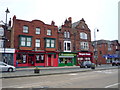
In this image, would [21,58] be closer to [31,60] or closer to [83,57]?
[31,60]

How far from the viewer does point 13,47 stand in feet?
104

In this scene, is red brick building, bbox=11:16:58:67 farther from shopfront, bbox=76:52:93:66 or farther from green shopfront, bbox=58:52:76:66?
shopfront, bbox=76:52:93:66

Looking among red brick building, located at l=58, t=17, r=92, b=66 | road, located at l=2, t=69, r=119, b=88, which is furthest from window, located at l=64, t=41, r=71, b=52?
road, located at l=2, t=69, r=119, b=88

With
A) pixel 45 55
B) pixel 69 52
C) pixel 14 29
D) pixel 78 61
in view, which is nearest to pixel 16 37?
pixel 14 29

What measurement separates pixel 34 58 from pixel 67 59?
32.1 feet

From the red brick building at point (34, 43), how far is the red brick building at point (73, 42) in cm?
213

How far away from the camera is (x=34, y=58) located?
33844mm

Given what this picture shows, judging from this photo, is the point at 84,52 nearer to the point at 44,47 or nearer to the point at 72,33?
the point at 72,33

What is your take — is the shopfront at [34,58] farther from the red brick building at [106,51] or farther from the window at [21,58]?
the red brick building at [106,51]

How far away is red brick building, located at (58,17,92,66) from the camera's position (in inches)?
1512

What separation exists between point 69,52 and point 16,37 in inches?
568

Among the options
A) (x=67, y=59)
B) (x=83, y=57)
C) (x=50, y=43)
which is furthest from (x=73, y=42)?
(x=50, y=43)

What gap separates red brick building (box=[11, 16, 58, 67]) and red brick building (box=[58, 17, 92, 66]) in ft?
6.99

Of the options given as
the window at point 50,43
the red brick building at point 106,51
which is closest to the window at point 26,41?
the window at point 50,43
